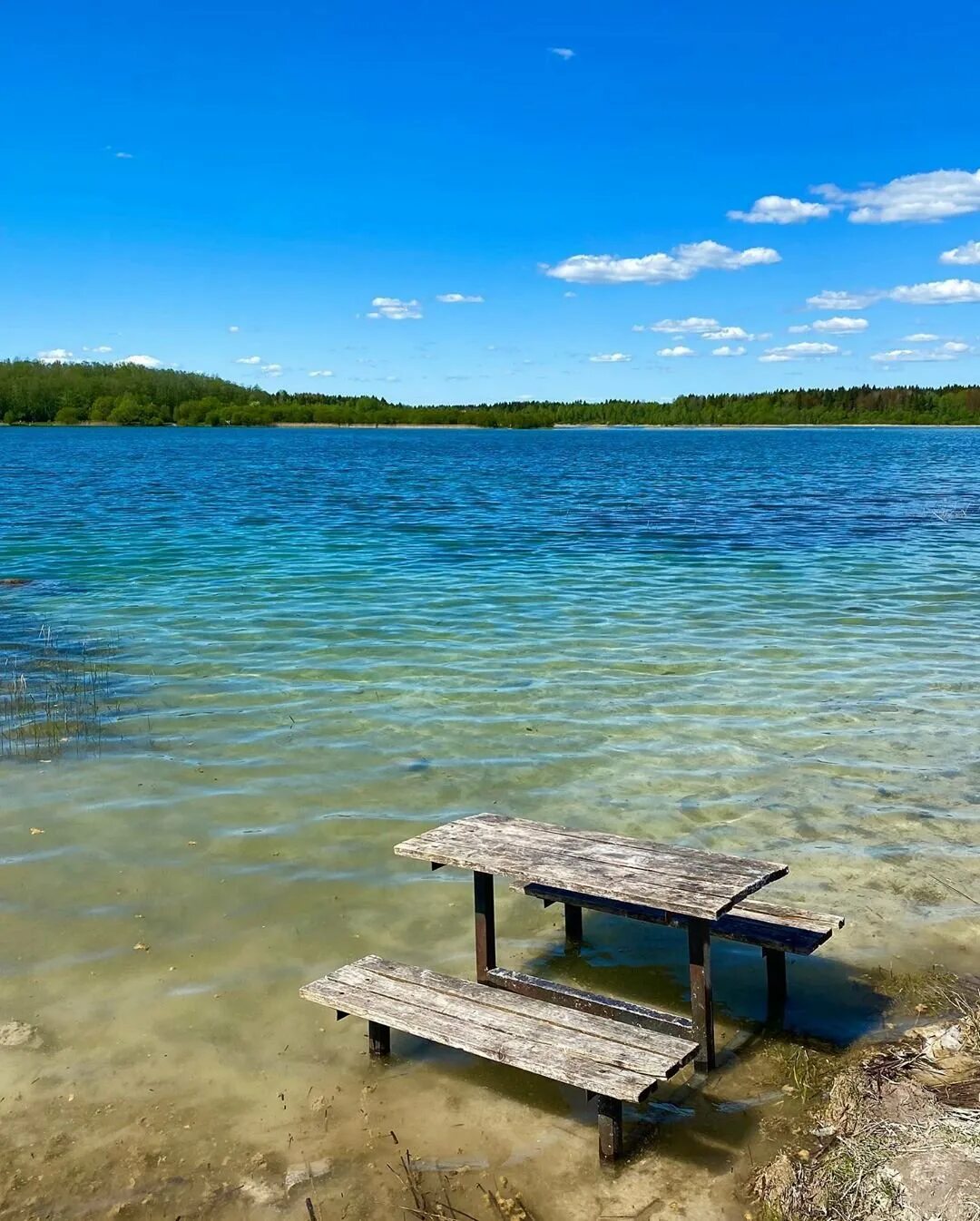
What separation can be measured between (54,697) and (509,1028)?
28.5ft

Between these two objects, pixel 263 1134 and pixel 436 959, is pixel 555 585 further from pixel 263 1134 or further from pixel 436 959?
pixel 263 1134

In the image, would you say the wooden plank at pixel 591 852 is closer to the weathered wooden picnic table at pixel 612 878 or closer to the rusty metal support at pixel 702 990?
the weathered wooden picnic table at pixel 612 878

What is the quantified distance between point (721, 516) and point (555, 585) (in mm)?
17246

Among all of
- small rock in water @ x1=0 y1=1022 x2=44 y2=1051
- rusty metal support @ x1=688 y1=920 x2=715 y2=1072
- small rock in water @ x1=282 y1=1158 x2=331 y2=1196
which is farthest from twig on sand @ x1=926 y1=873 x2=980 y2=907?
small rock in water @ x1=0 y1=1022 x2=44 y2=1051

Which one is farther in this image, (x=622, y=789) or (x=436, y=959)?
(x=622, y=789)

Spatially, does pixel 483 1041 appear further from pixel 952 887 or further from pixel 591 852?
pixel 952 887

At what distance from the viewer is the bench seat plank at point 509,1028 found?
4.16 metres

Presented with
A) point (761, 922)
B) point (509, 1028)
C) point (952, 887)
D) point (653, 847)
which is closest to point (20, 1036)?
point (509, 1028)

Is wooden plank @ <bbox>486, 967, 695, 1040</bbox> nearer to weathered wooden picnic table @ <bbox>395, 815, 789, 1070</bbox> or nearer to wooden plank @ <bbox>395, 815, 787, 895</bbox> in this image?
weathered wooden picnic table @ <bbox>395, 815, 789, 1070</bbox>

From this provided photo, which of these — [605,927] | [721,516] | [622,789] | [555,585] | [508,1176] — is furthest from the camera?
[721,516]

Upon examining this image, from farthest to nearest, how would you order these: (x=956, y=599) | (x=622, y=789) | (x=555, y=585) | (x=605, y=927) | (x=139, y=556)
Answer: (x=139, y=556)
(x=555, y=585)
(x=956, y=599)
(x=622, y=789)
(x=605, y=927)

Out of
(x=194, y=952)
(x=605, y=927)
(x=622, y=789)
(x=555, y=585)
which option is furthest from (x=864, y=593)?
(x=194, y=952)

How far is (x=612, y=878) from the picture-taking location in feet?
15.6

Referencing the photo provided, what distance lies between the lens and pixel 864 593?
1888cm
